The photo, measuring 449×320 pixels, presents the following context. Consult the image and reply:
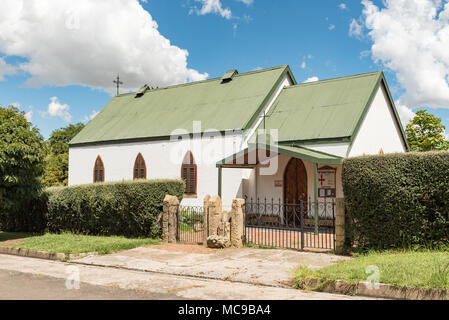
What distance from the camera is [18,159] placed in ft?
48.1

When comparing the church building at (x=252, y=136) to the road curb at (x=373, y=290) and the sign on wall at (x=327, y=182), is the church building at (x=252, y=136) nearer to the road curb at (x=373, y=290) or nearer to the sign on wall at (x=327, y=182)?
the sign on wall at (x=327, y=182)

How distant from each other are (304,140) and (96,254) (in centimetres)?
1041

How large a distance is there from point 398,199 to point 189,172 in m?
13.7

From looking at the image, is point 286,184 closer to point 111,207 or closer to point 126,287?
point 111,207

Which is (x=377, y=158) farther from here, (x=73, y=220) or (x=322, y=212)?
(x=73, y=220)

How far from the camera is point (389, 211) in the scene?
10102 millimetres

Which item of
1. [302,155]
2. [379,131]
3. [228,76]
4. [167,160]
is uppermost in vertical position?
[228,76]

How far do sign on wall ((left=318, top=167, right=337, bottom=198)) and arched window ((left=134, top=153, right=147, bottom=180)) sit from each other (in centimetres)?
1025

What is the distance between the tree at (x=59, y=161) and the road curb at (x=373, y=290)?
1021 inches

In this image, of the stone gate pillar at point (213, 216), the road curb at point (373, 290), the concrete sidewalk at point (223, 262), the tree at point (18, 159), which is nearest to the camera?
the road curb at point (373, 290)

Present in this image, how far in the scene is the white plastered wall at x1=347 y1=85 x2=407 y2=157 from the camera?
19.1 m

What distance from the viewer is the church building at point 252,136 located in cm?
1861

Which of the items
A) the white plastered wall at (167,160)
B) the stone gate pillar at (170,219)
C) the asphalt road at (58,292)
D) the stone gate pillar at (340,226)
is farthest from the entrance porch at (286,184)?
the asphalt road at (58,292)
